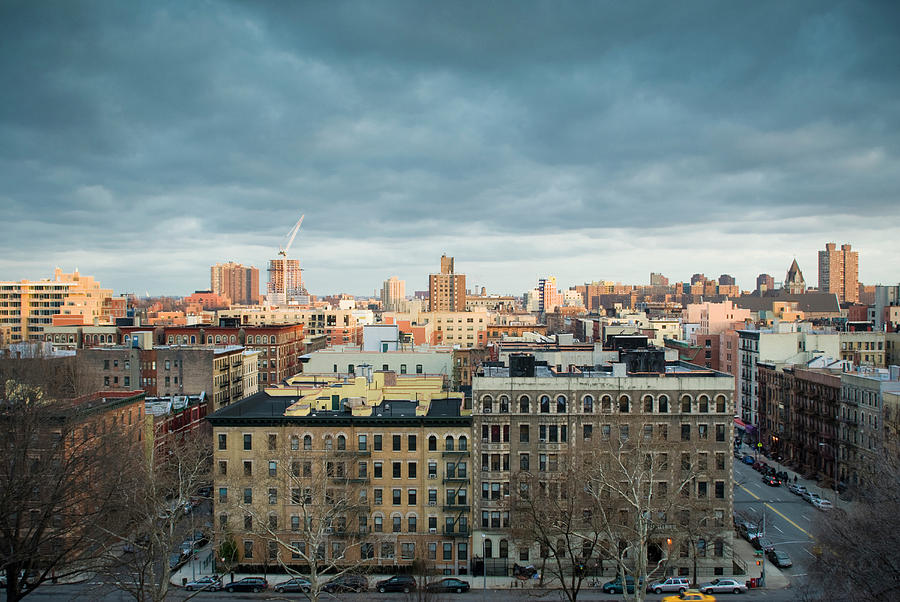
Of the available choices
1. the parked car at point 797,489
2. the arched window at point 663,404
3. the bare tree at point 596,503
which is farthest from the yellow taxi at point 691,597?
the parked car at point 797,489

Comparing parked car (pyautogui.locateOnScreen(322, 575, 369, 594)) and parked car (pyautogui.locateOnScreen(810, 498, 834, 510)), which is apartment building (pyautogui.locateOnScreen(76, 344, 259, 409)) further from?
parked car (pyautogui.locateOnScreen(810, 498, 834, 510))

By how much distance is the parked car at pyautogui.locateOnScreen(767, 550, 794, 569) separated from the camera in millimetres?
63312

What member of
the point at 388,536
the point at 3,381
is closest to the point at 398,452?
the point at 388,536

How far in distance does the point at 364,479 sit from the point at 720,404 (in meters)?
31.6

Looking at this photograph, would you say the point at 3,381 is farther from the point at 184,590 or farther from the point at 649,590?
the point at 649,590

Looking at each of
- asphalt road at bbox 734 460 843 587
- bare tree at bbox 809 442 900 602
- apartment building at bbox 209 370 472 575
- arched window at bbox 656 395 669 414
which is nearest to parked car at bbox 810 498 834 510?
asphalt road at bbox 734 460 843 587

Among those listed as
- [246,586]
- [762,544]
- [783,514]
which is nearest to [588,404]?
[762,544]

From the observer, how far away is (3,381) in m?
65.6

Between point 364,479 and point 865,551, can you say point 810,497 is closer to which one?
point 865,551

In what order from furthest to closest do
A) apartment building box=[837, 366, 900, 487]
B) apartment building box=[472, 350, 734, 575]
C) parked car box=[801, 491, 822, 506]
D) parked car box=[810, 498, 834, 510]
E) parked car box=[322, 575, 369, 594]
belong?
parked car box=[801, 491, 822, 506]
apartment building box=[837, 366, 900, 487]
parked car box=[810, 498, 834, 510]
apartment building box=[472, 350, 734, 575]
parked car box=[322, 575, 369, 594]

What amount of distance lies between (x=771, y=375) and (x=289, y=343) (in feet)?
303

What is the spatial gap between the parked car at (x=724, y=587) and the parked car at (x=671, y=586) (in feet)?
4.60

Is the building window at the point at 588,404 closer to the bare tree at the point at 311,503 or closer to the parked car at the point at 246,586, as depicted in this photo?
the bare tree at the point at 311,503

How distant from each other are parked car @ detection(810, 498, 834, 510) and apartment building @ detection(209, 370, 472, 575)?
41607 mm
